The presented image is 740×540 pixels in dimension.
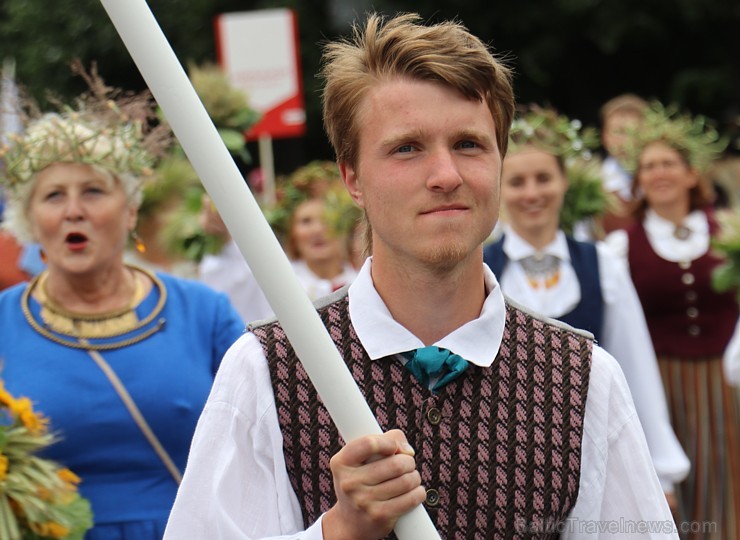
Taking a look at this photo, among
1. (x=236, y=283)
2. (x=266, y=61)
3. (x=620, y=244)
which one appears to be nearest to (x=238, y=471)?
(x=236, y=283)

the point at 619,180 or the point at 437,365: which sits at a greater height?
the point at 619,180

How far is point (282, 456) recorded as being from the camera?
8.09 feet

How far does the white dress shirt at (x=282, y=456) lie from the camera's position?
2.44 meters

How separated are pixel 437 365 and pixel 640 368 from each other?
3.24m

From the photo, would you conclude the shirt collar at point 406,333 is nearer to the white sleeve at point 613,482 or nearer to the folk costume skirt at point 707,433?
the white sleeve at point 613,482

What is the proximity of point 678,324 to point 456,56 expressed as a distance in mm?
5213

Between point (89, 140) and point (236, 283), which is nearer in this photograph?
point (89, 140)

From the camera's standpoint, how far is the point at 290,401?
246cm

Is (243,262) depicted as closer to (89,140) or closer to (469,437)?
(89,140)

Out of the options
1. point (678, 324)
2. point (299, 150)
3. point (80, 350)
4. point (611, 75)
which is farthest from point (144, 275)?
point (611, 75)

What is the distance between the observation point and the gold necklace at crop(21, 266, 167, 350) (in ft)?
13.7

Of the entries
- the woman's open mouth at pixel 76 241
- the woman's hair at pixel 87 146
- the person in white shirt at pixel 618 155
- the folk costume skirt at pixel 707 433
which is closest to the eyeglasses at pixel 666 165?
the person in white shirt at pixel 618 155

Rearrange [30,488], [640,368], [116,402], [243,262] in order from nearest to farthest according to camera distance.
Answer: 1. [30,488]
2. [116,402]
3. [640,368]
4. [243,262]

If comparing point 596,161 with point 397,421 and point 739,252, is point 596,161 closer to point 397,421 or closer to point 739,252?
point 739,252
